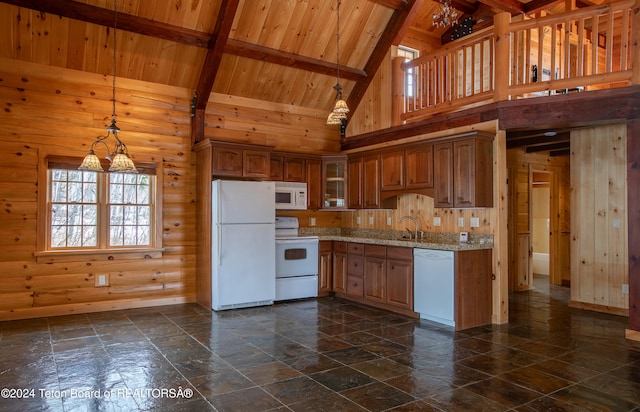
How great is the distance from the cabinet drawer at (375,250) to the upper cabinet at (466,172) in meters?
0.94

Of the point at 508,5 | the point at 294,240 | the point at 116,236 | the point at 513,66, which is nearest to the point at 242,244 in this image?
the point at 294,240

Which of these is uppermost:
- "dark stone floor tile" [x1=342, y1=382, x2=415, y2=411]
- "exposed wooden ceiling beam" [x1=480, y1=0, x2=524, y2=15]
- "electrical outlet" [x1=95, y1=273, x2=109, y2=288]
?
"exposed wooden ceiling beam" [x1=480, y1=0, x2=524, y2=15]

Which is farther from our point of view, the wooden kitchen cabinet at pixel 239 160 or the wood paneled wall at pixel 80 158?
the wooden kitchen cabinet at pixel 239 160

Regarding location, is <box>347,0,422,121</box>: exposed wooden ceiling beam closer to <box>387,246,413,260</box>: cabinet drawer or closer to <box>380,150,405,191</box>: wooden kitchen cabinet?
<box>380,150,405,191</box>: wooden kitchen cabinet

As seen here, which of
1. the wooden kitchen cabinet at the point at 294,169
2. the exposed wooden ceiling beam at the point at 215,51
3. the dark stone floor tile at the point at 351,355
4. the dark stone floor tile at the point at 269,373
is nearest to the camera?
the dark stone floor tile at the point at 269,373

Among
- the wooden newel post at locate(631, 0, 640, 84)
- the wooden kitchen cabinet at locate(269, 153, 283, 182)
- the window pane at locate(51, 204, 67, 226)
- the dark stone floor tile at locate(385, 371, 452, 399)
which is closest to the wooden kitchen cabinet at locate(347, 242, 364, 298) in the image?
the wooden kitchen cabinet at locate(269, 153, 283, 182)

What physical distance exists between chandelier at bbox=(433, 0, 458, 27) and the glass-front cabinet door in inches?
118

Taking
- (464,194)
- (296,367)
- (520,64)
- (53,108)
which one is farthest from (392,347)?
(53,108)

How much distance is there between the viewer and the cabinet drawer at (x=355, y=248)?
6.05 metres

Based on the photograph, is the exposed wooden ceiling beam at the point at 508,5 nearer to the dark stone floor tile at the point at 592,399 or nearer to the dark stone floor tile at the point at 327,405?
the dark stone floor tile at the point at 592,399

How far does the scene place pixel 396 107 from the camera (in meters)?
6.52

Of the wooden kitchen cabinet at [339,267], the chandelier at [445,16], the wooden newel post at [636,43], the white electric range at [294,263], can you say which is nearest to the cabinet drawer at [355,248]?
the wooden kitchen cabinet at [339,267]

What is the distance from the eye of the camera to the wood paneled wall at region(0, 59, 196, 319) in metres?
5.04

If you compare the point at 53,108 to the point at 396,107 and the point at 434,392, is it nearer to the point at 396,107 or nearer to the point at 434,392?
the point at 396,107
